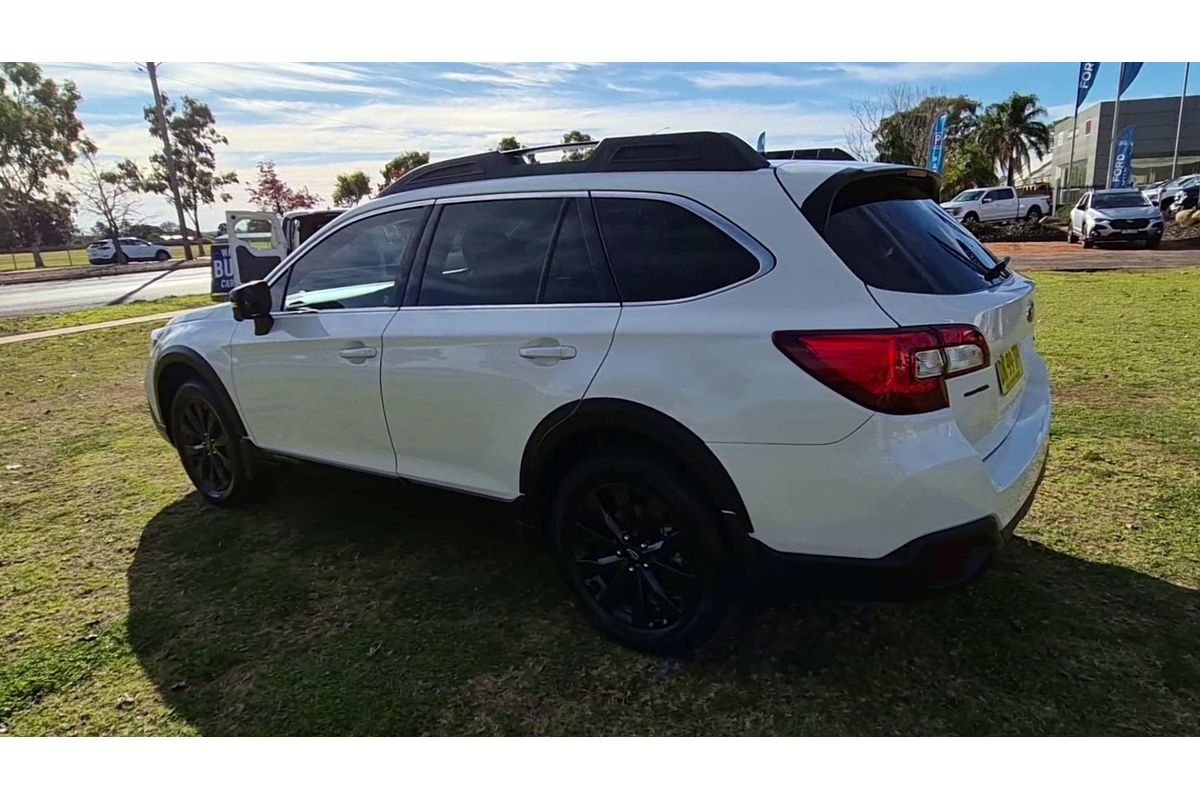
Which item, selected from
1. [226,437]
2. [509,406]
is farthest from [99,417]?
[509,406]

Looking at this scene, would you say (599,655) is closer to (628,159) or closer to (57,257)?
(628,159)

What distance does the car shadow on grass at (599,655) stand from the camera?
2.50 metres

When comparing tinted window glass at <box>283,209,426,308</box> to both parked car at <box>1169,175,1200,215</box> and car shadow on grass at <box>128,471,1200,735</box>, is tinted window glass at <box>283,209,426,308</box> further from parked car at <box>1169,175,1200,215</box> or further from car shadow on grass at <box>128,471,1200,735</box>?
parked car at <box>1169,175,1200,215</box>

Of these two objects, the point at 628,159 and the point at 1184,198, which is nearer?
the point at 628,159

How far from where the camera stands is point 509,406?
2881 mm

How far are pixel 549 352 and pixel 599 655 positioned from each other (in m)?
1.14

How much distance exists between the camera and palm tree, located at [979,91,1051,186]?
48.5 metres

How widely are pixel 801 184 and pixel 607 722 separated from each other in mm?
1866

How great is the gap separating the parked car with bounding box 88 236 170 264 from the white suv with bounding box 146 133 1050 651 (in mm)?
45011

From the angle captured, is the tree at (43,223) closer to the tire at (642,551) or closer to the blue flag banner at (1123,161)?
the tire at (642,551)

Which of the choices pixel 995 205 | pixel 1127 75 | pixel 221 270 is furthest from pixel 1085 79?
pixel 221 270

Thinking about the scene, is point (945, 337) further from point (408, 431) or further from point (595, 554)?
point (408, 431)

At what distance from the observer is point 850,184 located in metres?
2.54

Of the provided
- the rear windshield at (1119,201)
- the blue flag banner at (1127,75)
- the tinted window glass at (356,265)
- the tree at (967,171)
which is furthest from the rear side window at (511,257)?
the tree at (967,171)
